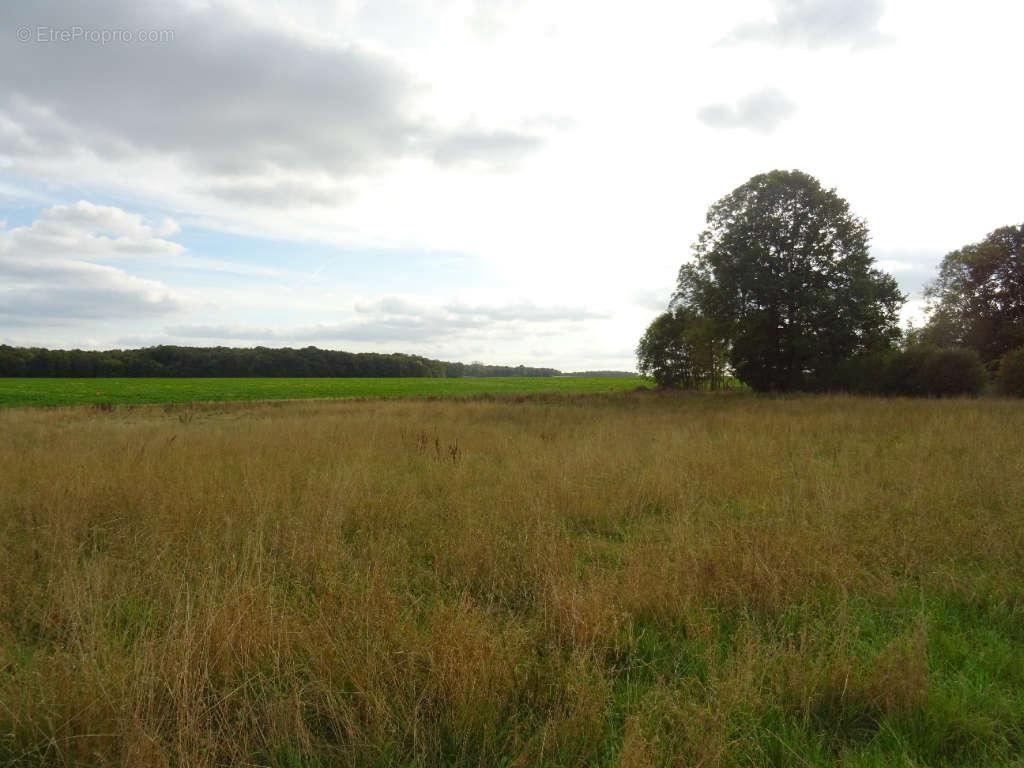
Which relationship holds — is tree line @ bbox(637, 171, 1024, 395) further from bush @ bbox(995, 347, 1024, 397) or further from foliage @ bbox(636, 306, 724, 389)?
foliage @ bbox(636, 306, 724, 389)

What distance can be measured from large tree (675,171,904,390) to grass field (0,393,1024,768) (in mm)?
19871

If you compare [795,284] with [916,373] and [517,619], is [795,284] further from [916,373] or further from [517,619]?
[517,619]

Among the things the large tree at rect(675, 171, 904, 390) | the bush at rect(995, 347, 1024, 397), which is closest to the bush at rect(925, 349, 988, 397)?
the bush at rect(995, 347, 1024, 397)

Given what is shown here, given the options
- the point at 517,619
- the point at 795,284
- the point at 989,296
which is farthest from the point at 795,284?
the point at 517,619

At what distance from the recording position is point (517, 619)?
3143mm

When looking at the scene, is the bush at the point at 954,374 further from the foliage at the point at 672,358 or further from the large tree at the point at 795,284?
the foliage at the point at 672,358

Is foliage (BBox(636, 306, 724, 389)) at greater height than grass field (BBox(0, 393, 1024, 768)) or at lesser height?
greater

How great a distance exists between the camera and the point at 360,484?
21.5 ft

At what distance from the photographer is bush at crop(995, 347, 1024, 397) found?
20203mm

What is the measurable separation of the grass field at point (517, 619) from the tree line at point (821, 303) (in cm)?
1981

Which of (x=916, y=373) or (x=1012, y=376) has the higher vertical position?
(x=916, y=373)

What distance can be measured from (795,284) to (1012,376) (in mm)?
9511

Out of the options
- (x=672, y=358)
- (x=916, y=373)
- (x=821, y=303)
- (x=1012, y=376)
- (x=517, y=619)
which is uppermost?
(x=821, y=303)

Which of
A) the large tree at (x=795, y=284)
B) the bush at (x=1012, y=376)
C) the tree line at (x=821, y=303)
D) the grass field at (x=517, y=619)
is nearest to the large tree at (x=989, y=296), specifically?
the tree line at (x=821, y=303)
